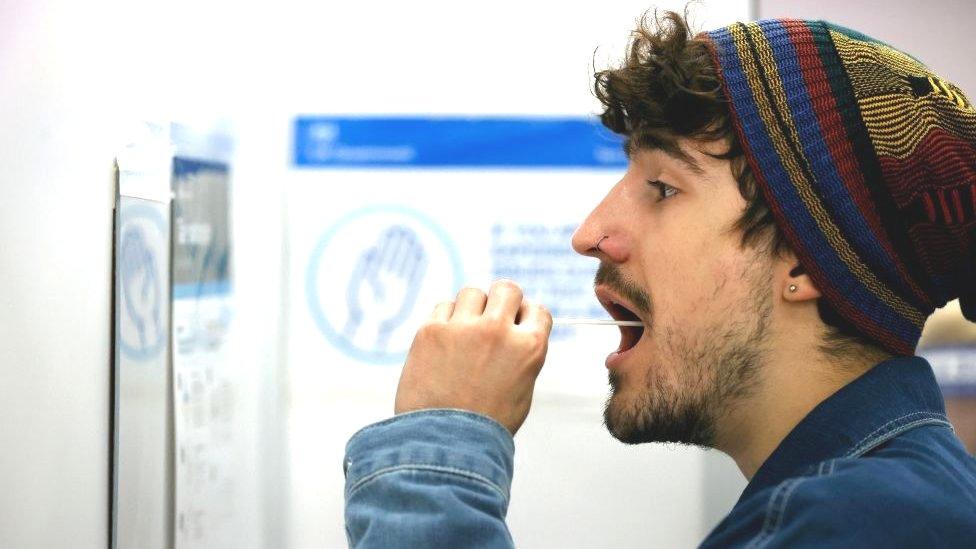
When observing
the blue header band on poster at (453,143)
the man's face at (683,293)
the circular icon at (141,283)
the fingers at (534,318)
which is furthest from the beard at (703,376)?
the blue header band on poster at (453,143)

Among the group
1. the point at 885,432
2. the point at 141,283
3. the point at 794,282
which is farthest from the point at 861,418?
the point at 141,283

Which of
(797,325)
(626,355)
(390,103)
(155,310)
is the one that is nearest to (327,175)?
(390,103)

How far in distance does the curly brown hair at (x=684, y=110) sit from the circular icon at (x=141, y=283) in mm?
467

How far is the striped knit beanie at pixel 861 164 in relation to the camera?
80cm

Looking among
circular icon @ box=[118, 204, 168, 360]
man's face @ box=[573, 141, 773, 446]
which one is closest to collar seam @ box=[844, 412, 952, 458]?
man's face @ box=[573, 141, 773, 446]

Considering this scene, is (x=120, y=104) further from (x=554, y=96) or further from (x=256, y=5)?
(x=554, y=96)

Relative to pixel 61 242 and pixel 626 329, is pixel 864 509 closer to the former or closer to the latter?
pixel 626 329

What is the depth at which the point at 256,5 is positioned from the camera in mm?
1436

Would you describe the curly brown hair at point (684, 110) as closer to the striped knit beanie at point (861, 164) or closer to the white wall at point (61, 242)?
the striped knit beanie at point (861, 164)

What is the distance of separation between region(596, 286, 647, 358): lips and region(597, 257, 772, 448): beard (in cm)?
2

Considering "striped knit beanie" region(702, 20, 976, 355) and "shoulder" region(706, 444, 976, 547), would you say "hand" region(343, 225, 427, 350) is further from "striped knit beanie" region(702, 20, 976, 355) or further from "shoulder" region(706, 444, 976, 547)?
"shoulder" region(706, 444, 976, 547)

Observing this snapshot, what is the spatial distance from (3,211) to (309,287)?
71 centimetres

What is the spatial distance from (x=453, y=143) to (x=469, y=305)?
67 centimetres

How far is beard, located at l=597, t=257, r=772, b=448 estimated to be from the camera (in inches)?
33.8
